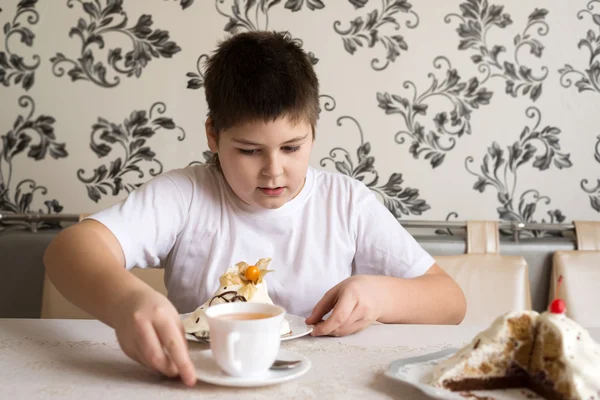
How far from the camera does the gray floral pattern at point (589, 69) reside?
1.83 m

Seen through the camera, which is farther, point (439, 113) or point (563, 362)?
point (439, 113)

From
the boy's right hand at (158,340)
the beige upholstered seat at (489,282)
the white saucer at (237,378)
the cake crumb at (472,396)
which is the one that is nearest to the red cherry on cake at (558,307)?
the cake crumb at (472,396)

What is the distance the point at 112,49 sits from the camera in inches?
70.3

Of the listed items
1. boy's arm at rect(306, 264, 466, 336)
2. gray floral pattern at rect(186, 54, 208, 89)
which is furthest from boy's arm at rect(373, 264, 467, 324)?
gray floral pattern at rect(186, 54, 208, 89)

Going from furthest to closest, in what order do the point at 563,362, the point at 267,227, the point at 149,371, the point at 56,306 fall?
the point at 56,306 < the point at 267,227 < the point at 149,371 < the point at 563,362

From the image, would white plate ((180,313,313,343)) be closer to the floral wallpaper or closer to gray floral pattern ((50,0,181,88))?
the floral wallpaper

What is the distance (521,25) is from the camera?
5.98ft

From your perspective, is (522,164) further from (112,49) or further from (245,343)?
(245,343)

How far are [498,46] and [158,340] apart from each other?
1453mm

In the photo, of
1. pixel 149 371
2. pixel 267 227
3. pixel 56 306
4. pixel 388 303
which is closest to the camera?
pixel 149 371

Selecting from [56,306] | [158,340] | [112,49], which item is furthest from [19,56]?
[158,340]

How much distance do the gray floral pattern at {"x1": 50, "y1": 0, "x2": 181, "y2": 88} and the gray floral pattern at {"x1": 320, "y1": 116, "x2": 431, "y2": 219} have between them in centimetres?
53

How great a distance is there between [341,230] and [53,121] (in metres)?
0.93

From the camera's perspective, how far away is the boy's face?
1109 mm
